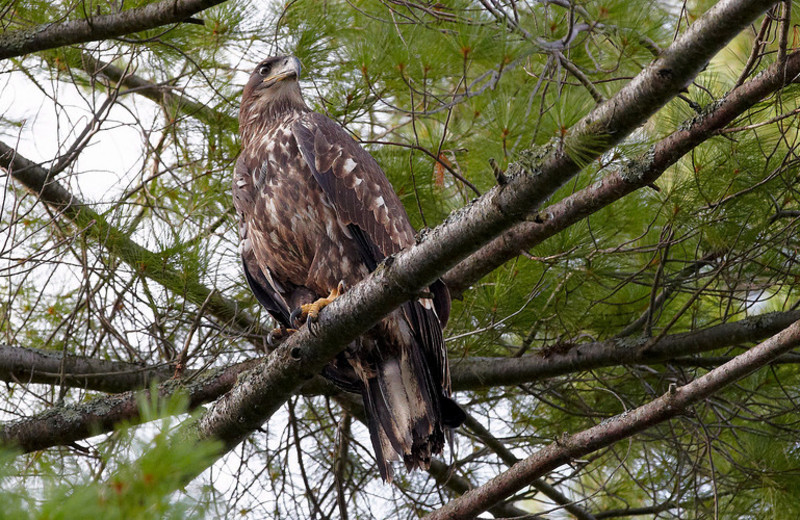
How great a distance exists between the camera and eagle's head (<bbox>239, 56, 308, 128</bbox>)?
11.6ft

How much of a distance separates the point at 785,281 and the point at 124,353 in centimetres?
300

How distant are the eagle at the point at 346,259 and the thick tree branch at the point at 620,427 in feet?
1.37

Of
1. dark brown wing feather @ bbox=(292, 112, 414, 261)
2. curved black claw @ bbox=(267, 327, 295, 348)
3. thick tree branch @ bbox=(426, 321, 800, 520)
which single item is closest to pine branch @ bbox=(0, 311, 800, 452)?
curved black claw @ bbox=(267, 327, 295, 348)

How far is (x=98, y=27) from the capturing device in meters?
2.91

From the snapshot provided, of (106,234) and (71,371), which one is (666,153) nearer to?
(106,234)

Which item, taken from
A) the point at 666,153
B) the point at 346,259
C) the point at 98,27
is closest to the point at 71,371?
the point at 346,259

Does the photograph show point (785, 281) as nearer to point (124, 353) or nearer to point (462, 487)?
point (462, 487)

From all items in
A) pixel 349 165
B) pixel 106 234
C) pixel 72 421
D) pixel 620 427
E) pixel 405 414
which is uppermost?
pixel 106 234

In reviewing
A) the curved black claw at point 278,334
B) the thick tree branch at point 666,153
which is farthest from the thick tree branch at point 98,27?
the thick tree branch at point 666,153

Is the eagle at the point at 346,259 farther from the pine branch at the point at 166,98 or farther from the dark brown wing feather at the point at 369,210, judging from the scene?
the pine branch at the point at 166,98

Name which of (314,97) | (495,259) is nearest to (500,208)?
(495,259)

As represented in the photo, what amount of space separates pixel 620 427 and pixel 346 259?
4.21 ft

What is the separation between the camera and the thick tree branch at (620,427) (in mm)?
2258

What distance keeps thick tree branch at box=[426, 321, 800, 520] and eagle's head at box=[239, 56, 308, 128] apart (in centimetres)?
190
